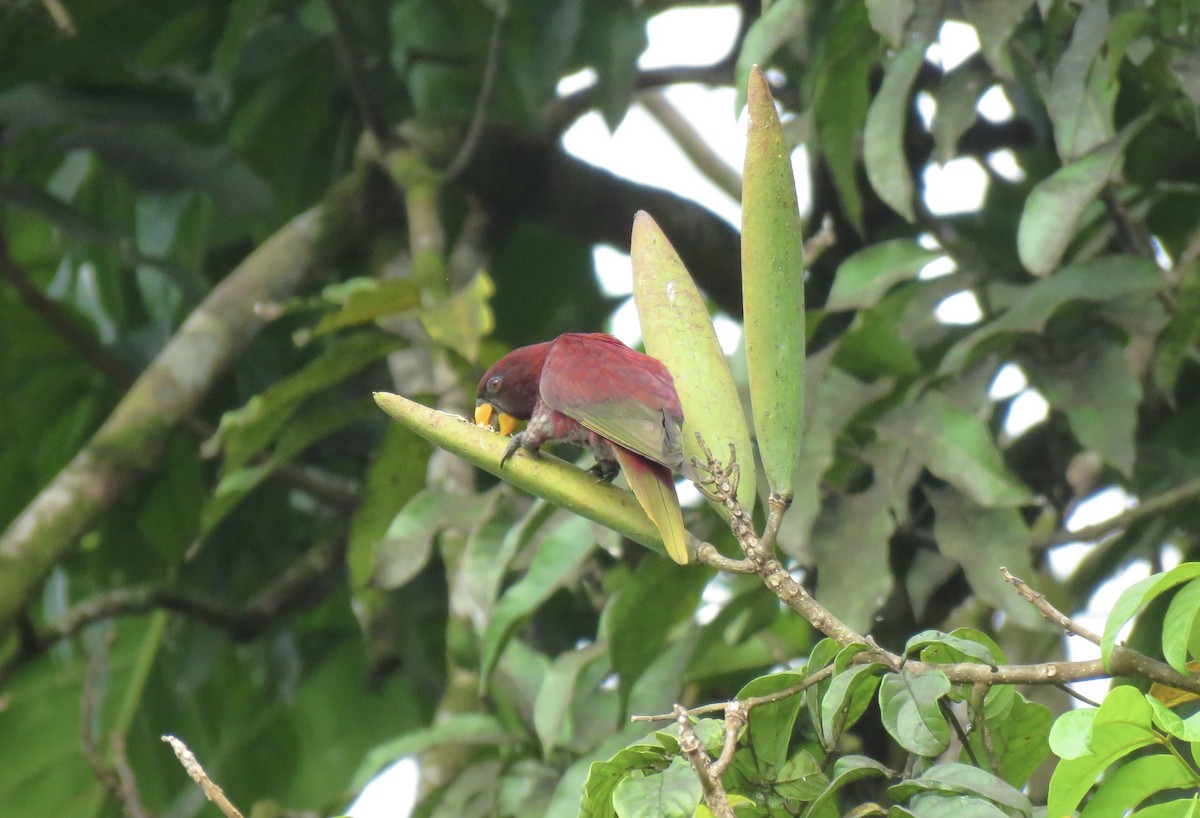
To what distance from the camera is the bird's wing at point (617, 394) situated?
1.11 m

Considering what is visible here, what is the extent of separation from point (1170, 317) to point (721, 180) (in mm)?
2438

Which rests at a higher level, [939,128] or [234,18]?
[234,18]

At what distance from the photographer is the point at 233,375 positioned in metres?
3.41

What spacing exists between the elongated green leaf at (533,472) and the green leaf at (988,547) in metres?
1.04

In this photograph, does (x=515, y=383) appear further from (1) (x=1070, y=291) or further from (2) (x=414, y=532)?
(1) (x=1070, y=291)

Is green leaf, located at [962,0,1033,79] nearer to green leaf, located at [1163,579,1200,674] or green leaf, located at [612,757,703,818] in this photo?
green leaf, located at [1163,579,1200,674]

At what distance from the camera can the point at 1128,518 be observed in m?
2.21

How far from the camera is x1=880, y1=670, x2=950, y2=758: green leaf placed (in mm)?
1021

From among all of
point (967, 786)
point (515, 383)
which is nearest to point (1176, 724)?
point (967, 786)

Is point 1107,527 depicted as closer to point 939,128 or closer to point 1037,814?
point 939,128

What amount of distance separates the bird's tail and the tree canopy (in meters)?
0.02

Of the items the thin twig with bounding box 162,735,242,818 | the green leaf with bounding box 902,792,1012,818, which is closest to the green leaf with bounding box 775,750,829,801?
the green leaf with bounding box 902,792,1012,818

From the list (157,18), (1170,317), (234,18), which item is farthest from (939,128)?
(157,18)

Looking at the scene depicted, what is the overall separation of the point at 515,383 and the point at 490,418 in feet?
0.64
